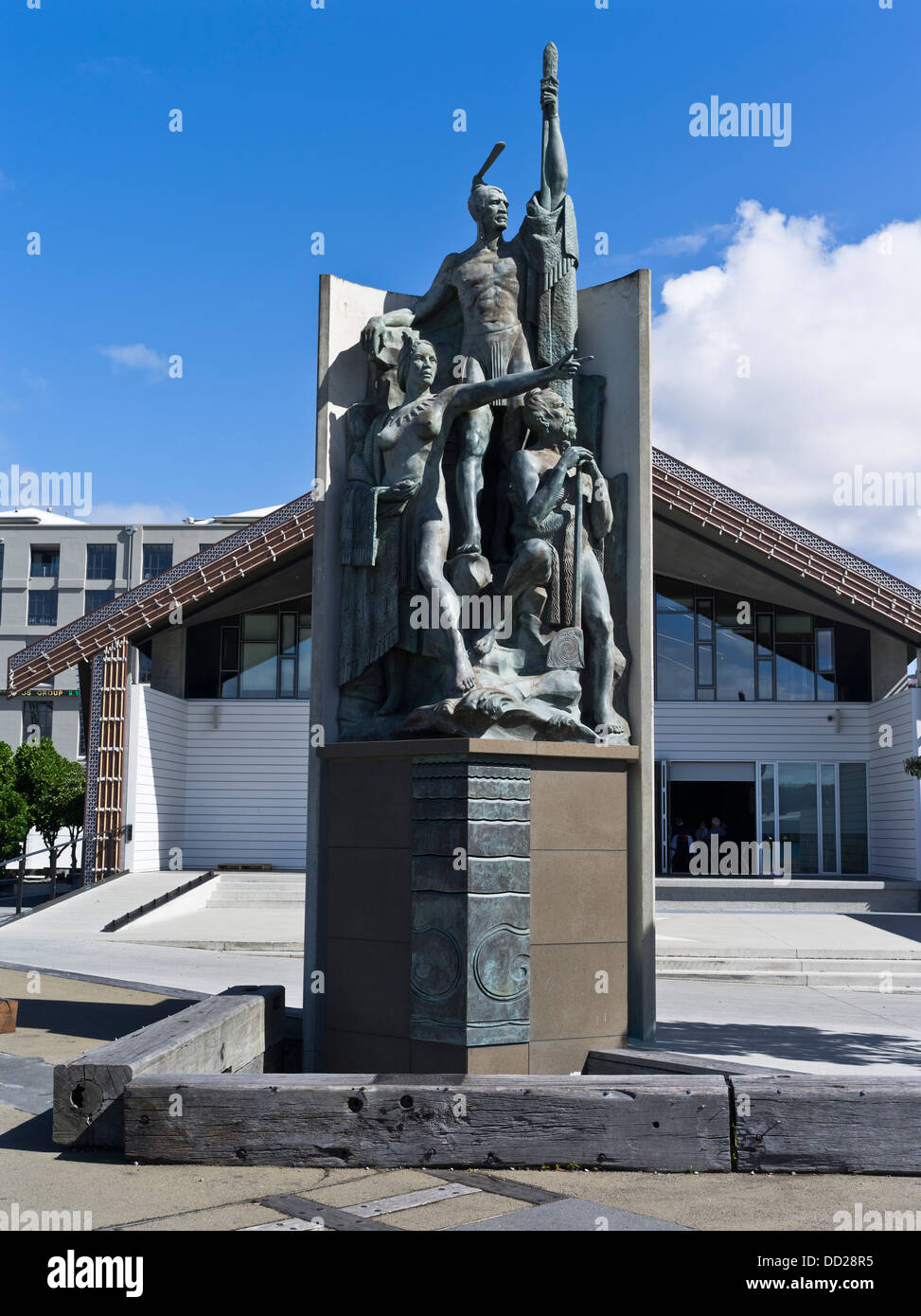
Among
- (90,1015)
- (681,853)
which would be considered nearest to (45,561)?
(681,853)

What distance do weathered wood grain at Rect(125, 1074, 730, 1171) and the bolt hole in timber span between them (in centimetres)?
213

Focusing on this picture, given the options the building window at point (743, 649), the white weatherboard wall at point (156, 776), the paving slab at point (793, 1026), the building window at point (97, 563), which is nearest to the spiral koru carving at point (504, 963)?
the paving slab at point (793, 1026)

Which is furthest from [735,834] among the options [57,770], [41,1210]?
[41,1210]

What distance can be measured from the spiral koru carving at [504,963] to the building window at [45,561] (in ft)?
212

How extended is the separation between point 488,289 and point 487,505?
1.40 m

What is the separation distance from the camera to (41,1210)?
174 inches

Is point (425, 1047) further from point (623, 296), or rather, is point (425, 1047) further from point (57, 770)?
point (57, 770)

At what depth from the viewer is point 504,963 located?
20.9 feet

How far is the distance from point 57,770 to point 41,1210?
25883 mm

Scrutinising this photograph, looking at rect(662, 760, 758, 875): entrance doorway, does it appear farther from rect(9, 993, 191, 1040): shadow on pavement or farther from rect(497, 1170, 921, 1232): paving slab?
rect(497, 1170, 921, 1232): paving slab

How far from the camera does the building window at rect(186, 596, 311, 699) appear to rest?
2764 cm

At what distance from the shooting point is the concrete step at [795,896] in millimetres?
22500

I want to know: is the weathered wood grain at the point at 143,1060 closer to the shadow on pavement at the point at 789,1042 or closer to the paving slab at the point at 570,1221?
the paving slab at the point at 570,1221

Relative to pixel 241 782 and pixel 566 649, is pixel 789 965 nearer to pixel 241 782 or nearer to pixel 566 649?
pixel 566 649
